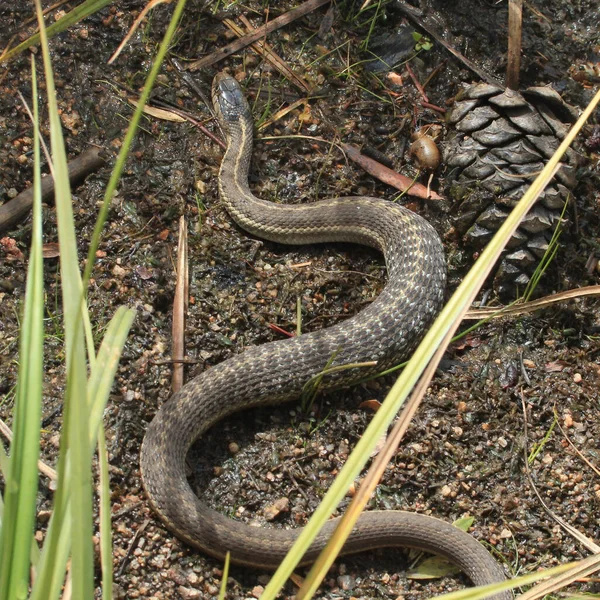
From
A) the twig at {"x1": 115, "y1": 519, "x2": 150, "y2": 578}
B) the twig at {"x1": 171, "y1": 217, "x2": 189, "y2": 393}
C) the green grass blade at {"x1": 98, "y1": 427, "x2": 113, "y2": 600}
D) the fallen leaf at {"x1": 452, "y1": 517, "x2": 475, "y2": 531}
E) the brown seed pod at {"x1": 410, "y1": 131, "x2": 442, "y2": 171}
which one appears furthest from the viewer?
the brown seed pod at {"x1": 410, "y1": 131, "x2": 442, "y2": 171}

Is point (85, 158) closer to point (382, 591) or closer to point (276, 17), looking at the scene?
point (276, 17)

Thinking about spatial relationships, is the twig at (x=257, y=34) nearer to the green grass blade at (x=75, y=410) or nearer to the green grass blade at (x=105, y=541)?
the green grass blade at (x=75, y=410)

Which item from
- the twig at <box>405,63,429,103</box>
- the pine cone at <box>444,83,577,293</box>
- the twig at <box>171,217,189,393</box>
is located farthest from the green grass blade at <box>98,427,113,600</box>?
the twig at <box>405,63,429,103</box>

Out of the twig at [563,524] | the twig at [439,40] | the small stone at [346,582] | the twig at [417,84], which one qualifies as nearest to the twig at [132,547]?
the small stone at [346,582]

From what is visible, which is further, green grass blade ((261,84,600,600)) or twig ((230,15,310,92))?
twig ((230,15,310,92))

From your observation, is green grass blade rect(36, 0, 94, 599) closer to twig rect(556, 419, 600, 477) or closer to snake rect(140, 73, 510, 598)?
snake rect(140, 73, 510, 598)

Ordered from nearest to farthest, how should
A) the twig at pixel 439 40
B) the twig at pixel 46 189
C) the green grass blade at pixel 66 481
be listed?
the green grass blade at pixel 66 481 < the twig at pixel 46 189 < the twig at pixel 439 40
